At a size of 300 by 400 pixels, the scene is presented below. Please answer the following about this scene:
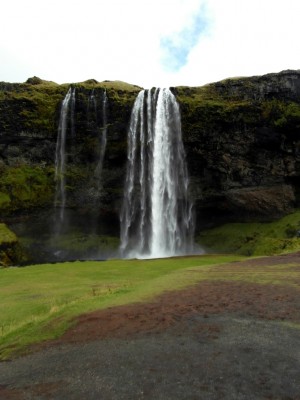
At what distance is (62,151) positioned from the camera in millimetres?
70312

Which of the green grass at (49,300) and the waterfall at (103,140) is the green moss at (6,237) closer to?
the waterfall at (103,140)

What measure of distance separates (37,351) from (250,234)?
5989cm

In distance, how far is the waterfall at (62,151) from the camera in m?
68.9

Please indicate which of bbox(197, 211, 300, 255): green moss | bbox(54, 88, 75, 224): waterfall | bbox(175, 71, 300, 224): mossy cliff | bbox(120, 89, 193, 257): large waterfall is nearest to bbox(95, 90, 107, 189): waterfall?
bbox(120, 89, 193, 257): large waterfall

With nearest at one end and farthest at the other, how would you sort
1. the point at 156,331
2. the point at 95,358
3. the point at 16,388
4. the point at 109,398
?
the point at 109,398
the point at 16,388
the point at 95,358
the point at 156,331

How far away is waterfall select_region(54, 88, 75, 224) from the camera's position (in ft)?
226

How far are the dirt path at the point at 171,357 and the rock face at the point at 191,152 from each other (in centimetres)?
5511

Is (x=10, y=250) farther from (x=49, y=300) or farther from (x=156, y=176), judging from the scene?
(x=49, y=300)

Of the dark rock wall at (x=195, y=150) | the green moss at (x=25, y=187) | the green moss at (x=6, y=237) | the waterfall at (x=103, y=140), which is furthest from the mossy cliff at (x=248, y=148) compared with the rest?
the green moss at (x=6, y=237)

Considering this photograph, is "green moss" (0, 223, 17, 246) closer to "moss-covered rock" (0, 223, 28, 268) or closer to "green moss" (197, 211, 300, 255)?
"moss-covered rock" (0, 223, 28, 268)

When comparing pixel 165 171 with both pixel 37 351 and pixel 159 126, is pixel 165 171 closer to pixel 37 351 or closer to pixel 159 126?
pixel 159 126

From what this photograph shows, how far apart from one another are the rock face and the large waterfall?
72.7 inches

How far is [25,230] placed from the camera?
70.7m

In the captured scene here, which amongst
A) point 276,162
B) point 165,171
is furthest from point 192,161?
point 276,162
